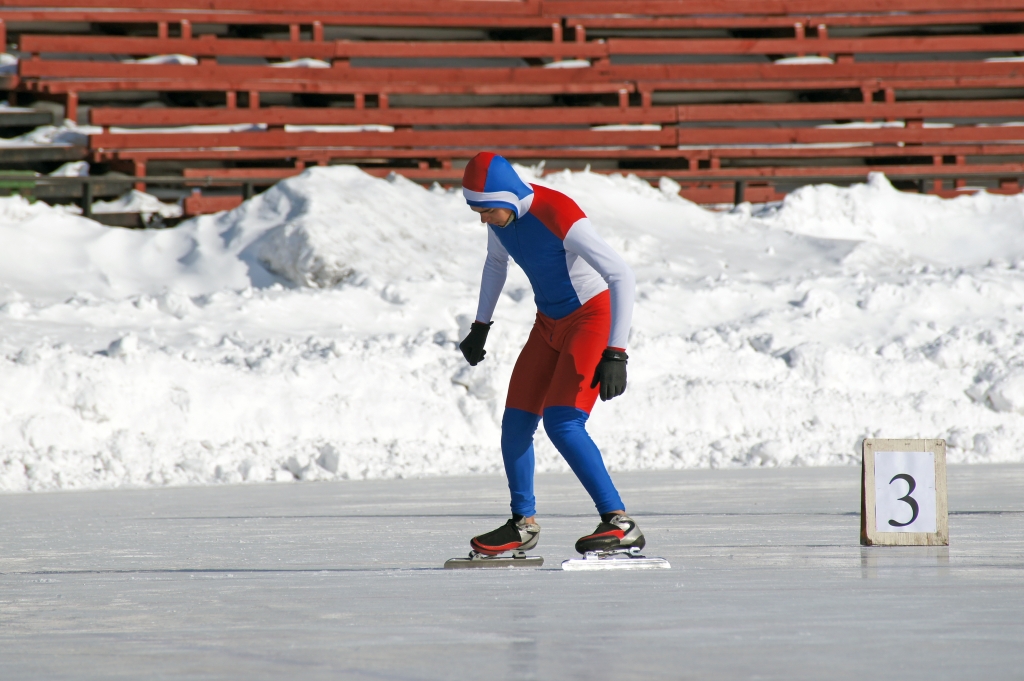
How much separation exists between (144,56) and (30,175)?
12.4 feet

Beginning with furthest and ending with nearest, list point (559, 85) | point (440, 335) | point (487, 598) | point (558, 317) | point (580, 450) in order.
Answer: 1. point (559, 85)
2. point (440, 335)
3. point (558, 317)
4. point (580, 450)
5. point (487, 598)

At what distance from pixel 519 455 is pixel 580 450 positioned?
0.34 metres

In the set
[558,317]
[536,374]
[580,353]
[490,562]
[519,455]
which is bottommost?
[490,562]

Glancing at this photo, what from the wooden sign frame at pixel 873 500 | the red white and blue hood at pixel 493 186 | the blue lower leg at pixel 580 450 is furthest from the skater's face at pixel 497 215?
the wooden sign frame at pixel 873 500

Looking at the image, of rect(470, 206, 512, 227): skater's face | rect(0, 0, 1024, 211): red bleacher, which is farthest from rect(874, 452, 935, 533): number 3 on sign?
rect(0, 0, 1024, 211): red bleacher

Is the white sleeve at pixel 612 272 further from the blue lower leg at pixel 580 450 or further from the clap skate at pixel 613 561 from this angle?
the clap skate at pixel 613 561

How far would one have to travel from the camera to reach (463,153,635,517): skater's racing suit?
498 cm

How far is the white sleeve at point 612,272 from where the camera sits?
16.3 ft

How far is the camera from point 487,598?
4168mm

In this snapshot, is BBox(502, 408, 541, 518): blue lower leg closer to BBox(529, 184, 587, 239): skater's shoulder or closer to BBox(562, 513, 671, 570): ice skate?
BBox(562, 513, 671, 570): ice skate

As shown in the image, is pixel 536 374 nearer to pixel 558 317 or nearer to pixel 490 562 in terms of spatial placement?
pixel 558 317

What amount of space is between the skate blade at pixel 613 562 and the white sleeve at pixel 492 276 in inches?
44.6

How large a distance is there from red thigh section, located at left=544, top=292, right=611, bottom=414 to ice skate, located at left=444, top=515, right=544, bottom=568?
20.8 inches

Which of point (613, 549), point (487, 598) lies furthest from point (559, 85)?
point (487, 598)
